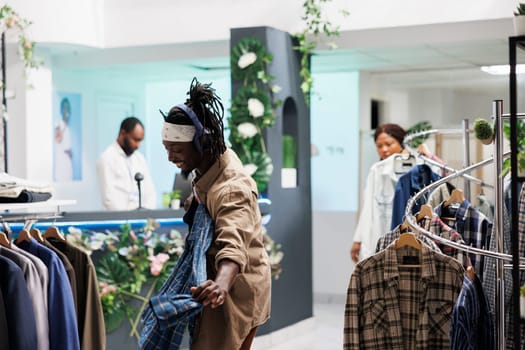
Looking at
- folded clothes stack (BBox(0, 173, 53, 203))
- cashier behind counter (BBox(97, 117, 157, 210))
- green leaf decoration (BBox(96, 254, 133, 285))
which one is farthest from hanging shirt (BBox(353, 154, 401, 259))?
folded clothes stack (BBox(0, 173, 53, 203))

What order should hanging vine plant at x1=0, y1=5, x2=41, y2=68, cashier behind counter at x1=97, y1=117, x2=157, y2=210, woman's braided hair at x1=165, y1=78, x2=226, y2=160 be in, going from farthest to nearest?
cashier behind counter at x1=97, y1=117, x2=157, y2=210 < hanging vine plant at x1=0, y1=5, x2=41, y2=68 < woman's braided hair at x1=165, y1=78, x2=226, y2=160

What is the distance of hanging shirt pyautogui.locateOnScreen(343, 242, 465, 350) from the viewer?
357 centimetres

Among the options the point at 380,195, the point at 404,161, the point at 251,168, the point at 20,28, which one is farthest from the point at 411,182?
the point at 20,28

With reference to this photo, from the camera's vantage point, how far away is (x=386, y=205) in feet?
22.0

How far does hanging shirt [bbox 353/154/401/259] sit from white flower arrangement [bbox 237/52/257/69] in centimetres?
122

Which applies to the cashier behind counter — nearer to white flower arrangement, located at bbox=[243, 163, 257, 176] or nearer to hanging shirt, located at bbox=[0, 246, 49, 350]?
white flower arrangement, located at bbox=[243, 163, 257, 176]

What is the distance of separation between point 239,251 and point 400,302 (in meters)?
0.78

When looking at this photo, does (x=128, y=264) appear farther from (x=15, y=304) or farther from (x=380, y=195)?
(x=15, y=304)

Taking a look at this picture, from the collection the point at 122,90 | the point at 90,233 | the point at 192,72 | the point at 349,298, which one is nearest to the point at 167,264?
the point at 90,233

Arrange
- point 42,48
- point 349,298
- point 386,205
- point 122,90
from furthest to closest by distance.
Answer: point 122,90, point 42,48, point 386,205, point 349,298

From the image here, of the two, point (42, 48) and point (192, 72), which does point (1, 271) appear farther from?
point (192, 72)

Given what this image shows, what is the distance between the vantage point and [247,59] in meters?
6.98

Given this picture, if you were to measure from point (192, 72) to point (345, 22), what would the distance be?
2.68 m

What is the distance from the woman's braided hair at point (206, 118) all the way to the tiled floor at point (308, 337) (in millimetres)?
3707
